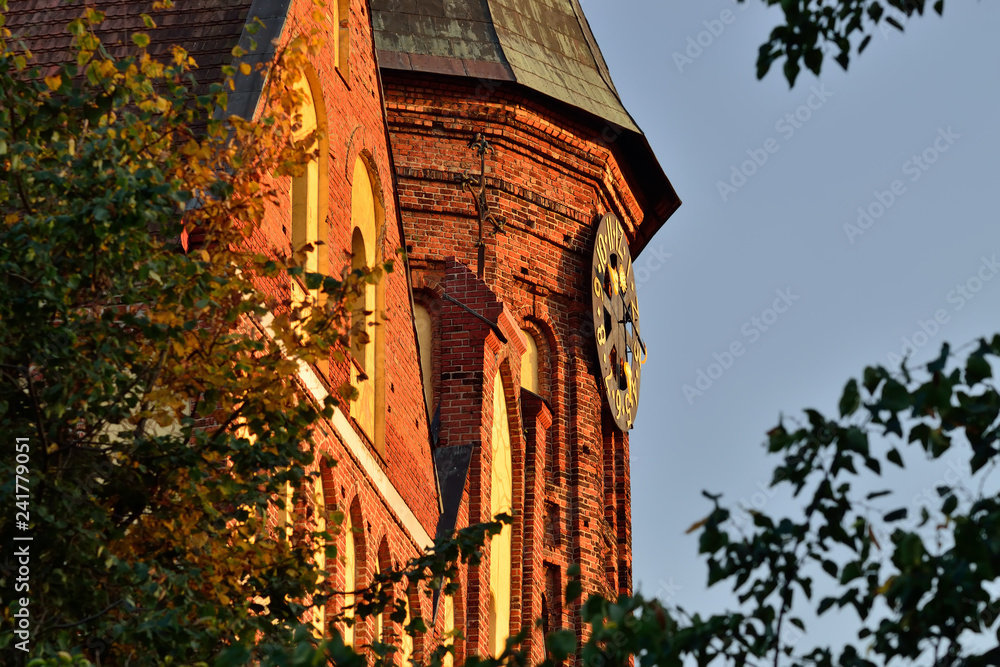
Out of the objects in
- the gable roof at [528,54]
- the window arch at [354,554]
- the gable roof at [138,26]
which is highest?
the gable roof at [528,54]

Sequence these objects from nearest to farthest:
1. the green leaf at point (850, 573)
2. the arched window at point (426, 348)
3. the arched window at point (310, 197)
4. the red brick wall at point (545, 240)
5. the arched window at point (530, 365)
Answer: the green leaf at point (850, 573) < the arched window at point (310, 197) < the arched window at point (426, 348) < the red brick wall at point (545, 240) < the arched window at point (530, 365)

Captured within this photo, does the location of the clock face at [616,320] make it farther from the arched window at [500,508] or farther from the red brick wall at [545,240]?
the arched window at [500,508]

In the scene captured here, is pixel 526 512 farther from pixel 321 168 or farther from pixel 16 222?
pixel 16 222

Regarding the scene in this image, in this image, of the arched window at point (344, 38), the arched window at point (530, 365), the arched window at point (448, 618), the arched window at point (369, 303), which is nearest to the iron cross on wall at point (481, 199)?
the arched window at point (530, 365)

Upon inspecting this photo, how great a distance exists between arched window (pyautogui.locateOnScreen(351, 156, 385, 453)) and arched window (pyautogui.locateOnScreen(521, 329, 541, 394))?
34.1 feet

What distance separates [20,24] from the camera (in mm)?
12656

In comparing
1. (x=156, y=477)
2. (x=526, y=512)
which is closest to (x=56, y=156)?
(x=156, y=477)

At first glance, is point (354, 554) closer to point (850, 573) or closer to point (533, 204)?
point (850, 573)

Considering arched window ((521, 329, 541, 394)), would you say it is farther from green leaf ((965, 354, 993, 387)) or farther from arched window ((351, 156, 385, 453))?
green leaf ((965, 354, 993, 387))

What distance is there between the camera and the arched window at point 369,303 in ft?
46.4

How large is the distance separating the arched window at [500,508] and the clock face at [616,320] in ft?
13.5

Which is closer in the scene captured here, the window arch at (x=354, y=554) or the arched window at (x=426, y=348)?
the window arch at (x=354, y=554)

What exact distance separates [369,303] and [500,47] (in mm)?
11921

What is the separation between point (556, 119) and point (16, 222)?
18.8m
